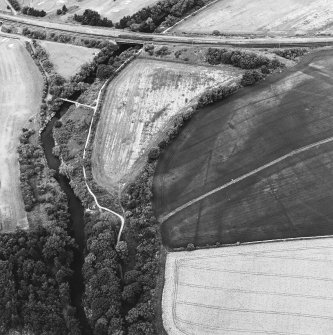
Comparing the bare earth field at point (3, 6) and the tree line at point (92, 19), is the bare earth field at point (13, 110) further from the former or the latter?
the tree line at point (92, 19)

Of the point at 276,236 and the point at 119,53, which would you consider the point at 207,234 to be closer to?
the point at 276,236

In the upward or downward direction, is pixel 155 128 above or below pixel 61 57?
below

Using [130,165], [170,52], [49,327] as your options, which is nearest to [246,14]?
[170,52]

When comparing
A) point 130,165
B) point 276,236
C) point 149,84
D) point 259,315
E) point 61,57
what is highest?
point 61,57

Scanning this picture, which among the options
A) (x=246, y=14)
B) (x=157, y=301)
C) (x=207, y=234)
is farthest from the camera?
(x=246, y=14)

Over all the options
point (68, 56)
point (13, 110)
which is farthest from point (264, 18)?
point (13, 110)

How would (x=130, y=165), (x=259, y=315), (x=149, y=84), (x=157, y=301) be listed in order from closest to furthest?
(x=259, y=315)
(x=157, y=301)
(x=130, y=165)
(x=149, y=84)

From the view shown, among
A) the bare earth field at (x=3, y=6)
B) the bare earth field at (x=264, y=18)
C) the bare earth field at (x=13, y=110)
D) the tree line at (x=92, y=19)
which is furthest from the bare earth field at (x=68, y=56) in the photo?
the bare earth field at (x=3, y=6)

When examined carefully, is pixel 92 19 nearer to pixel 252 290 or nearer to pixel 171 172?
pixel 171 172
